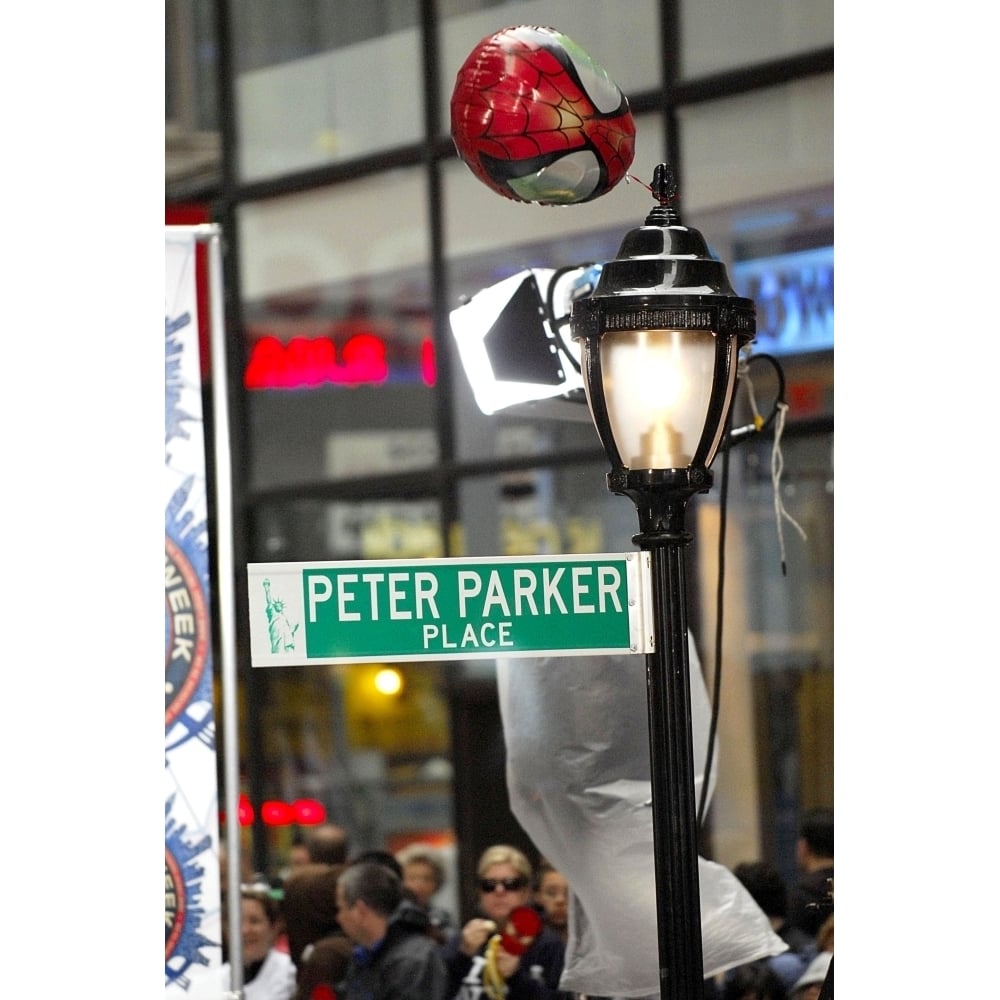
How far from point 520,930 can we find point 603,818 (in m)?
1.56

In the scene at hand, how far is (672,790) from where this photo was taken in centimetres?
301

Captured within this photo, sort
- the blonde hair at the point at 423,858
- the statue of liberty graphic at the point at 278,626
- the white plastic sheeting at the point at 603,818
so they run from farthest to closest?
1. the blonde hair at the point at 423,858
2. the white plastic sheeting at the point at 603,818
3. the statue of liberty graphic at the point at 278,626

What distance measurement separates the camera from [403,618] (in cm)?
298

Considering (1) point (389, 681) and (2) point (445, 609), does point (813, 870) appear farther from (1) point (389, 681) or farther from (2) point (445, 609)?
(2) point (445, 609)

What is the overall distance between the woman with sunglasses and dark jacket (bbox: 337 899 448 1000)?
7 centimetres

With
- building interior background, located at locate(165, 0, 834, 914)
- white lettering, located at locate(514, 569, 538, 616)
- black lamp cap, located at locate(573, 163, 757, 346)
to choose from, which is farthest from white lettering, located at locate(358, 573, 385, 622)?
building interior background, located at locate(165, 0, 834, 914)

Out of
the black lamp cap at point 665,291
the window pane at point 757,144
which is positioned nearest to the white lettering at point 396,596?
the black lamp cap at point 665,291

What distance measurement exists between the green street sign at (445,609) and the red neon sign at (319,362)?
576cm

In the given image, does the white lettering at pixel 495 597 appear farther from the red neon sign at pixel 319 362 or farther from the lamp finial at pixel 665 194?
the red neon sign at pixel 319 362

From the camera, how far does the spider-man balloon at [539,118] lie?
323cm

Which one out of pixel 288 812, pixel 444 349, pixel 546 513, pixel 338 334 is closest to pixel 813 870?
pixel 546 513

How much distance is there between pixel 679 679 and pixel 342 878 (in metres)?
3.23
